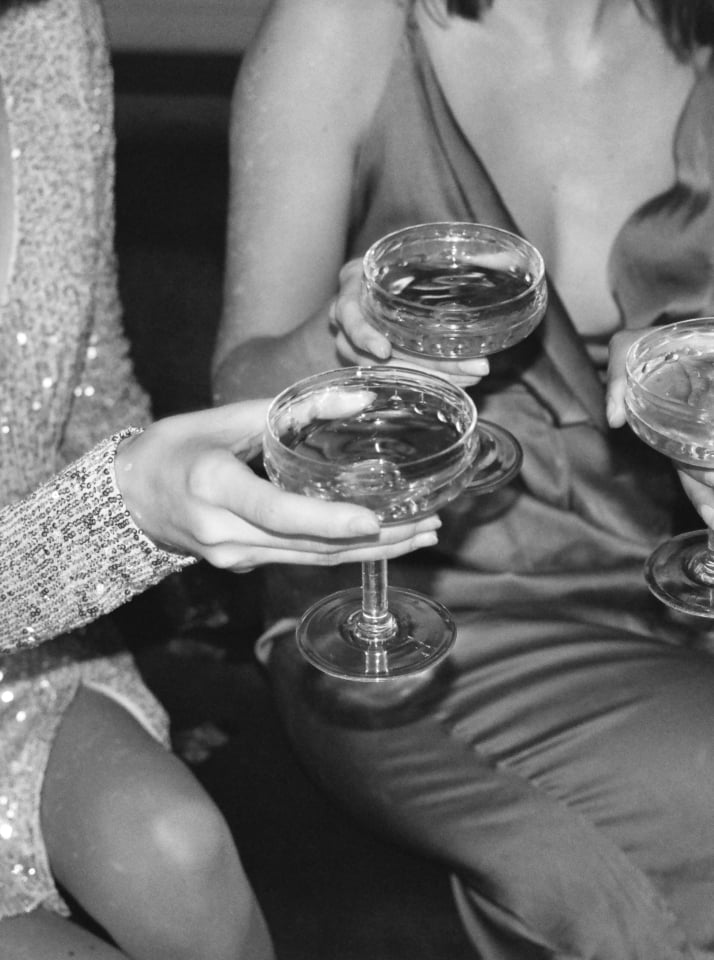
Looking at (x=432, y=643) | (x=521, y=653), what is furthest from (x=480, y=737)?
(x=432, y=643)

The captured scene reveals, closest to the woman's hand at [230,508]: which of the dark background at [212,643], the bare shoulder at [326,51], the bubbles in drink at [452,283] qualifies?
the bubbles in drink at [452,283]

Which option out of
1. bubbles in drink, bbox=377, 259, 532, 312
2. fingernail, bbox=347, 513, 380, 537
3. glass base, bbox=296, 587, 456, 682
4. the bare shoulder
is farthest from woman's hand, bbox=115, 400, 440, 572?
the bare shoulder

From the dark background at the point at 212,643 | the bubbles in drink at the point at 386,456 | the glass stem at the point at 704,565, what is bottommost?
the dark background at the point at 212,643

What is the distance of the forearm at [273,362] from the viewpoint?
1.48m

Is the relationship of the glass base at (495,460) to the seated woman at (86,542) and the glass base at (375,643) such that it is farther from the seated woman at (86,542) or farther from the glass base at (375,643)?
the seated woman at (86,542)

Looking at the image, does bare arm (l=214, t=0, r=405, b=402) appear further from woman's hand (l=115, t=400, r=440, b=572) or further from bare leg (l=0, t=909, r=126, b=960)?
bare leg (l=0, t=909, r=126, b=960)

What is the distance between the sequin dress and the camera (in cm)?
136

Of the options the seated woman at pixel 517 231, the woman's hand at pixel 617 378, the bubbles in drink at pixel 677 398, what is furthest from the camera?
the seated woman at pixel 517 231

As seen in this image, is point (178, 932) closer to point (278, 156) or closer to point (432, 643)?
point (432, 643)

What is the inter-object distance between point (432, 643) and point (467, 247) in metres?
0.45

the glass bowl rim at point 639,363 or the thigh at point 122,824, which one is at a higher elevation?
the glass bowl rim at point 639,363

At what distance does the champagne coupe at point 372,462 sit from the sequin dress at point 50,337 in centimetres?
29

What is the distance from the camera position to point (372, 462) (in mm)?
1092

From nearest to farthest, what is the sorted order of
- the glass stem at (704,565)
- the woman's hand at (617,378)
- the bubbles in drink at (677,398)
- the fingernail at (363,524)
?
the fingernail at (363,524) < the bubbles in drink at (677,398) < the woman's hand at (617,378) < the glass stem at (704,565)
